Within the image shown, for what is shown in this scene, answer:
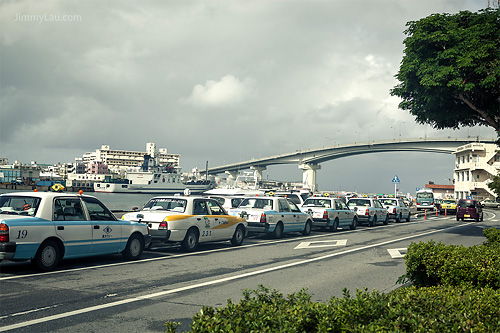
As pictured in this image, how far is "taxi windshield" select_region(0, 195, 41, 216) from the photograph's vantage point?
9.61m

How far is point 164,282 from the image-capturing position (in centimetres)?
888

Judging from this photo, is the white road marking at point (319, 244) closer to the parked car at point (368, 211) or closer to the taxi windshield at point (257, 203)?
the taxi windshield at point (257, 203)

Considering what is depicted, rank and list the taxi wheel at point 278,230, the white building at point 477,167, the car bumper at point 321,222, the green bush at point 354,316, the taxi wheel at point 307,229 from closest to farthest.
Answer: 1. the green bush at point 354,316
2. the taxi wheel at point 278,230
3. the taxi wheel at point 307,229
4. the car bumper at point 321,222
5. the white building at point 477,167

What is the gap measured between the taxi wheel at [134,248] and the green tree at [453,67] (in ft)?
46.3

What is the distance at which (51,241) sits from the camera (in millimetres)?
9594

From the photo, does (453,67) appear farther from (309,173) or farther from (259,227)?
(309,173)

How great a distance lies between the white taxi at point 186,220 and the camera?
511 inches

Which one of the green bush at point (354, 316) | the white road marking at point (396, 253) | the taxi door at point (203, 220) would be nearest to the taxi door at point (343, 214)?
the white road marking at point (396, 253)

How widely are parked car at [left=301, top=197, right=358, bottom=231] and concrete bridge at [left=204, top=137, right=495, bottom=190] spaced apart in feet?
213

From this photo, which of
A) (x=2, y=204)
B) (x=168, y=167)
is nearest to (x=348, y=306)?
(x=2, y=204)

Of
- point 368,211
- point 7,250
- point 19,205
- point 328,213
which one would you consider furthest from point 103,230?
point 368,211

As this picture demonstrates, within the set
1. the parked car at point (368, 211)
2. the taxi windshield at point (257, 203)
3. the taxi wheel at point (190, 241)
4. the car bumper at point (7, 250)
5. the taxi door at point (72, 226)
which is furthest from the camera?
the parked car at point (368, 211)

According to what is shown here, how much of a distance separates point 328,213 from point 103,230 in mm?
14040

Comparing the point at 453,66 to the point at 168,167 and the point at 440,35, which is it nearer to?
the point at 440,35
